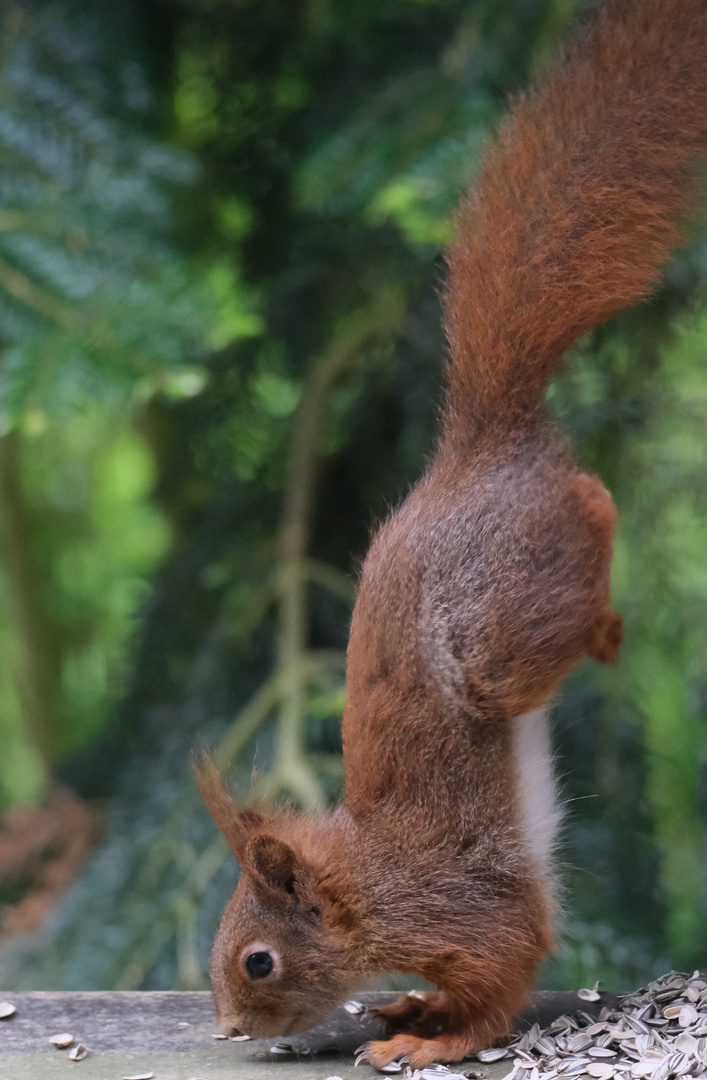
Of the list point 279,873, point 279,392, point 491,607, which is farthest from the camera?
point 279,392

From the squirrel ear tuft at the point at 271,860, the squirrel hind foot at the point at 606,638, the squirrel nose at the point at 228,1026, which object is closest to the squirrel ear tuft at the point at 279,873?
the squirrel ear tuft at the point at 271,860

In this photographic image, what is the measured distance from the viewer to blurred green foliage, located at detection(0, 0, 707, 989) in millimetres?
1110

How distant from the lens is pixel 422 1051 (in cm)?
90

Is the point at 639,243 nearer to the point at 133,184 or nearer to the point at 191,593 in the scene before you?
the point at 133,184

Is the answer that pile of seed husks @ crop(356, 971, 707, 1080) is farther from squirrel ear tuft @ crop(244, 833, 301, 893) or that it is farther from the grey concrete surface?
squirrel ear tuft @ crop(244, 833, 301, 893)

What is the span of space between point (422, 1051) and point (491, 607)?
378 mm

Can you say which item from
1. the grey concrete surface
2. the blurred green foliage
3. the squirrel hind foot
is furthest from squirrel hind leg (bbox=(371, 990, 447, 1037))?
the squirrel hind foot

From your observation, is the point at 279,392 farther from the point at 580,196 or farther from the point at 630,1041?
the point at 630,1041

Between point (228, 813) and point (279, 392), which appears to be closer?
point (228, 813)

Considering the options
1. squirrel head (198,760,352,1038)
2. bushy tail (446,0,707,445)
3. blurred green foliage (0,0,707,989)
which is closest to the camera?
bushy tail (446,0,707,445)

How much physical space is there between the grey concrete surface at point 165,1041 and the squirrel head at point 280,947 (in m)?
0.04

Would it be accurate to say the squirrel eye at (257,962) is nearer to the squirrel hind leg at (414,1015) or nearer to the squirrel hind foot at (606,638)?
the squirrel hind leg at (414,1015)

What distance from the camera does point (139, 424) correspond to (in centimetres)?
226

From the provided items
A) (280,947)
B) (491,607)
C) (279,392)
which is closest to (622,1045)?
(280,947)
